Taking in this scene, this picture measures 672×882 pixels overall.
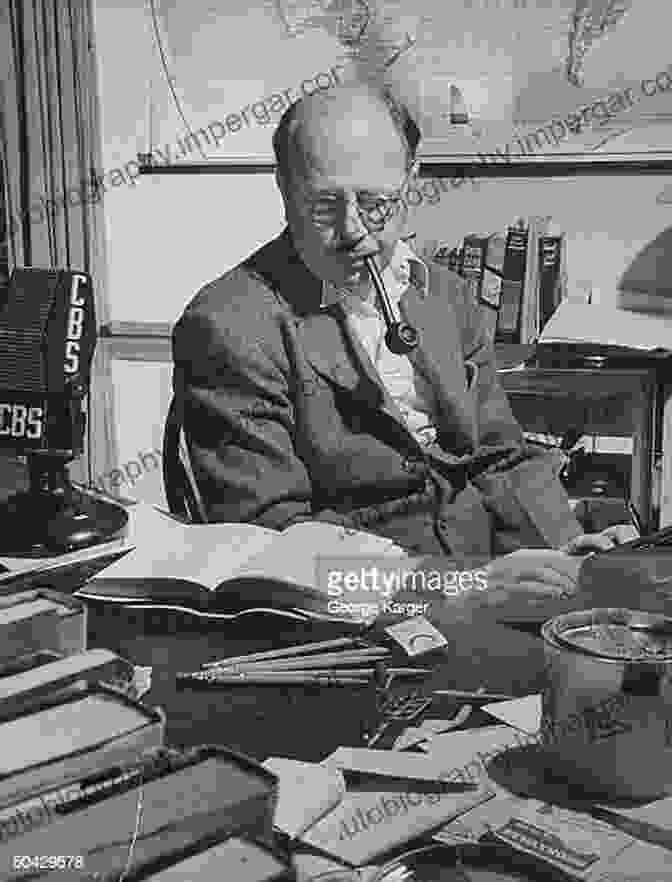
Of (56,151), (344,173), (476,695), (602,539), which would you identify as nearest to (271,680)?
(476,695)

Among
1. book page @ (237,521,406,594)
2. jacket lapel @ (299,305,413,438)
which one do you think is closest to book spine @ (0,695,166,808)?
book page @ (237,521,406,594)

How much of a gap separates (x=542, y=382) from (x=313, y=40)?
48 cm

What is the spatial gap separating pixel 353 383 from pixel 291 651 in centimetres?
45

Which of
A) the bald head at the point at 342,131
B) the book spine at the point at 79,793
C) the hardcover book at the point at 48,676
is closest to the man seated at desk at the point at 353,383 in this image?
the bald head at the point at 342,131

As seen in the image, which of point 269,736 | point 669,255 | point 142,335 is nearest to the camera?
point 269,736

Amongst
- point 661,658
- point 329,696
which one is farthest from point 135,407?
point 661,658

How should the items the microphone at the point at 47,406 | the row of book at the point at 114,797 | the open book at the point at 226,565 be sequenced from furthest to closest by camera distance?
the microphone at the point at 47,406 → the open book at the point at 226,565 → the row of book at the point at 114,797

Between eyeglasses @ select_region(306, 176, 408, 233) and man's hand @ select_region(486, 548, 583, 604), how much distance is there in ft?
1.38

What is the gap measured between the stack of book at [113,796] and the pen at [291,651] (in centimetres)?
15

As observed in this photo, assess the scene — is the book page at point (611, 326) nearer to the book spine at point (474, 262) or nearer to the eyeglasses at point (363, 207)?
the book spine at point (474, 262)

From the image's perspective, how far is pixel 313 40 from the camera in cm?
126

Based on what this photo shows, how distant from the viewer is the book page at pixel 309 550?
3.61ft

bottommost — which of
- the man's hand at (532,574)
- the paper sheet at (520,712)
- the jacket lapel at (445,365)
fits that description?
the paper sheet at (520,712)

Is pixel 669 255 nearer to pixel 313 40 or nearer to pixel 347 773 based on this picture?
pixel 313 40
